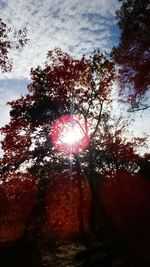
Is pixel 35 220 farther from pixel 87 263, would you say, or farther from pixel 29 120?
pixel 87 263

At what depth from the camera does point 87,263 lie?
42.3 ft

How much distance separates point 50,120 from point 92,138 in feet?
15.8

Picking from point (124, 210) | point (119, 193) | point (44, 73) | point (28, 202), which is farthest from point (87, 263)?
point (119, 193)

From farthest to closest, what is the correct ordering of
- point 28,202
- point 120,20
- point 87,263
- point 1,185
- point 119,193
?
point 119,193 → point 1,185 → point 28,202 → point 120,20 → point 87,263

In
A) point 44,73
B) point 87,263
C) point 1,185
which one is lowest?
point 87,263

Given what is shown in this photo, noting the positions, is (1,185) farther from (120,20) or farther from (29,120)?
(120,20)

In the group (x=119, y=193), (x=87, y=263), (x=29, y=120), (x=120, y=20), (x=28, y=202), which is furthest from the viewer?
(x=119, y=193)

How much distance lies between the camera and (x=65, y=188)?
40.4 metres

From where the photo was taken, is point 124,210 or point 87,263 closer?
point 87,263

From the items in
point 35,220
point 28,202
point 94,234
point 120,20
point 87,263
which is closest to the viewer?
point 87,263

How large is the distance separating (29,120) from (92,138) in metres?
6.36

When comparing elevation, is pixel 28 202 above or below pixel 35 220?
→ above

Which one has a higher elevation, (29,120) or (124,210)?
(29,120)

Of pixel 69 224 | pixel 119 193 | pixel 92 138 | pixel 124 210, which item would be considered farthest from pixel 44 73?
pixel 119 193
